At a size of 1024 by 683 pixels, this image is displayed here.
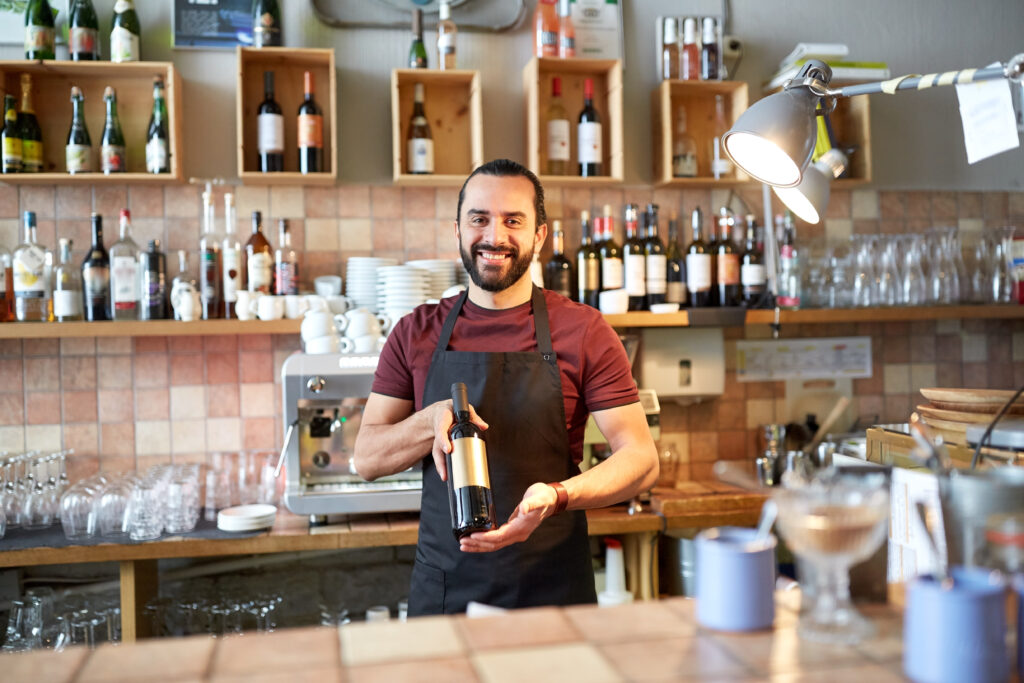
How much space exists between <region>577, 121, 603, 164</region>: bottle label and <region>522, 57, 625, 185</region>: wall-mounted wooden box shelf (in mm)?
64

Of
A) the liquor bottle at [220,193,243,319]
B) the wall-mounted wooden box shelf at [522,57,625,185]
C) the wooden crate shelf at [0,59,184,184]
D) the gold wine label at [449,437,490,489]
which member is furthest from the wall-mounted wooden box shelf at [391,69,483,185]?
the gold wine label at [449,437,490,489]

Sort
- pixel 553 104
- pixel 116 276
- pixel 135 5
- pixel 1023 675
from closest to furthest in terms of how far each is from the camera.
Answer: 1. pixel 1023 675
2. pixel 116 276
3. pixel 135 5
4. pixel 553 104

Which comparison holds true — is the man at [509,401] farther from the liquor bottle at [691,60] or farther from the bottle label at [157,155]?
the liquor bottle at [691,60]

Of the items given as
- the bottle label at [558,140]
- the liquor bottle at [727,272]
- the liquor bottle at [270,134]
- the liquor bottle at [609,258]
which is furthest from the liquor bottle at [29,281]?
the liquor bottle at [727,272]

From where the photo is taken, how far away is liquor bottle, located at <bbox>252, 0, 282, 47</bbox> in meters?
3.10

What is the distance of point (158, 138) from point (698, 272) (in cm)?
187

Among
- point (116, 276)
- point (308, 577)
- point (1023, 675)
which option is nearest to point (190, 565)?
point (308, 577)

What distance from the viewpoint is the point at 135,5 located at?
125 inches

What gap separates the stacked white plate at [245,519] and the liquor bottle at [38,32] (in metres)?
1.60

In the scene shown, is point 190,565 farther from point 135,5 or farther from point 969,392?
point 969,392

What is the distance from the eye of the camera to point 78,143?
9.92ft

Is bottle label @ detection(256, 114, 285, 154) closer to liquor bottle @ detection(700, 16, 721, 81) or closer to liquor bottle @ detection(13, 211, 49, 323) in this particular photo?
liquor bottle @ detection(13, 211, 49, 323)

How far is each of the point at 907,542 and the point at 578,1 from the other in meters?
2.60

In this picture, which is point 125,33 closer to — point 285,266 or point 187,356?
point 285,266
